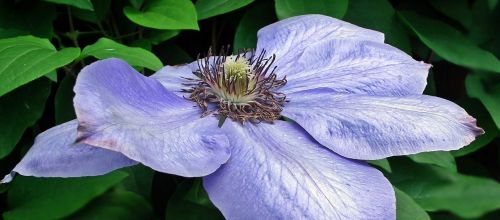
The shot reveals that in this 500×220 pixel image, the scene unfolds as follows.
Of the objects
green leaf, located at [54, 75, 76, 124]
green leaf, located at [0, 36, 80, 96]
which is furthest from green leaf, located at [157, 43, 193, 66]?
green leaf, located at [0, 36, 80, 96]

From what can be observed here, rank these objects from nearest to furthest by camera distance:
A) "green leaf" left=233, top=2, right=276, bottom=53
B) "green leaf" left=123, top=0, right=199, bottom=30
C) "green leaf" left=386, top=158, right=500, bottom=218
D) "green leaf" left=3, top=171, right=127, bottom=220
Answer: "green leaf" left=3, top=171, right=127, bottom=220 → "green leaf" left=386, top=158, right=500, bottom=218 → "green leaf" left=123, top=0, right=199, bottom=30 → "green leaf" left=233, top=2, right=276, bottom=53

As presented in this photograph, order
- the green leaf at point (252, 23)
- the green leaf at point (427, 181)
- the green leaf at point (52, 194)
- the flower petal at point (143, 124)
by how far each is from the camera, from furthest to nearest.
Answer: the green leaf at point (252, 23)
the green leaf at point (427, 181)
the green leaf at point (52, 194)
the flower petal at point (143, 124)

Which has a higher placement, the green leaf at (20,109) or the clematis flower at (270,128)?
the clematis flower at (270,128)

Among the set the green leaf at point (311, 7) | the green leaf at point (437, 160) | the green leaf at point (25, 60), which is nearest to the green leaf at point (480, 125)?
the green leaf at point (437, 160)

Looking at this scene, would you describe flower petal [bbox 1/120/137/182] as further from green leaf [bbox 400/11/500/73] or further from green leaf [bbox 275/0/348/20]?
green leaf [bbox 400/11/500/73]

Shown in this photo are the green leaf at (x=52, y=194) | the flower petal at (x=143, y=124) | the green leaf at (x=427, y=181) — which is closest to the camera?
the flower petal at (x=143, y=124)

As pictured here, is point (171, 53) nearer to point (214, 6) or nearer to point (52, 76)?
point (214, 6)

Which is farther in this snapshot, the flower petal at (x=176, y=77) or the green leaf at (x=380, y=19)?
the green leaf at (x=380, y=19)

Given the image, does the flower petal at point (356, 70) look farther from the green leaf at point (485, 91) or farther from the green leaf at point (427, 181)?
the green leaf at point (485, 91)

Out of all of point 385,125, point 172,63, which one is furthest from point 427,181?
point 172,63
